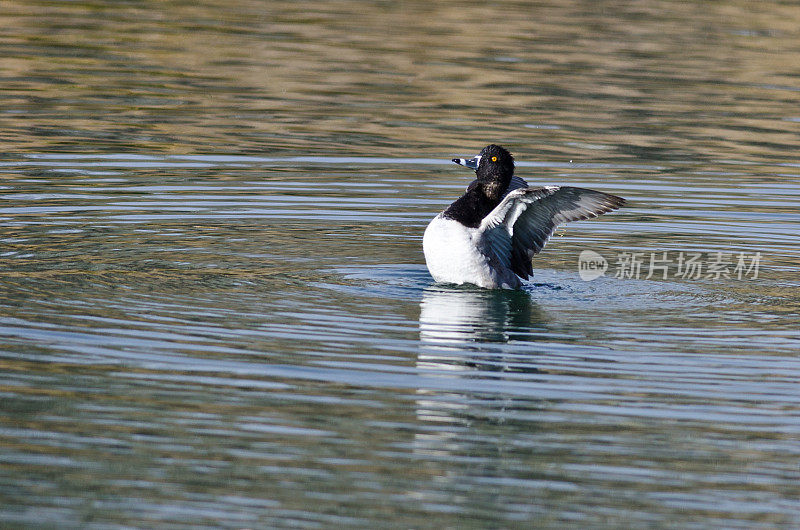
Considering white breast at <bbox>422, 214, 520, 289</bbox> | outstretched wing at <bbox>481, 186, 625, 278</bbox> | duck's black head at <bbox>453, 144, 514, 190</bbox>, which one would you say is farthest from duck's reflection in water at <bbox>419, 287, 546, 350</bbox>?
duck's black head at <bbox>453, 144, 514, 190</bbox>

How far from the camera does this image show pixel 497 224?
11484 millimetres

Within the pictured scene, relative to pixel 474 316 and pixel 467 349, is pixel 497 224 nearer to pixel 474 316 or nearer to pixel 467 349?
pixel 474 316

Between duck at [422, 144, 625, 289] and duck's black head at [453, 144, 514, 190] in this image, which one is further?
duck's black head at [453, 144, 514, 190]

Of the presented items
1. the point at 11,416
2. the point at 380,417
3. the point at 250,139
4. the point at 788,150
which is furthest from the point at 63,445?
the point at 788,150

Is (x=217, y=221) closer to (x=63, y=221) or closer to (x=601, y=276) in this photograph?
(x=63, y=221)

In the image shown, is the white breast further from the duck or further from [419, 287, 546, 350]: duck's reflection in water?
[419, 287, 546, 350]: duck's reflection in water

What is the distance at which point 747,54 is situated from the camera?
88.5 feet

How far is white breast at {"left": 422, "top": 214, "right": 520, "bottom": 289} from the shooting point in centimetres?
1126

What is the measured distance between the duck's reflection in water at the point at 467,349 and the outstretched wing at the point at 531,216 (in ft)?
1.35

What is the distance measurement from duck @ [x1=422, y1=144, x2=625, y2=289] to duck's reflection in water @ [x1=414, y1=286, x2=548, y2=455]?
0.21 meters

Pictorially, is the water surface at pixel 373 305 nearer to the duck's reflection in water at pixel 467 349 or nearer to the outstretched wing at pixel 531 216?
the duck's reflection in water at pixel 467 349

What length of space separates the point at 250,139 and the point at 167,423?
11.6 meters

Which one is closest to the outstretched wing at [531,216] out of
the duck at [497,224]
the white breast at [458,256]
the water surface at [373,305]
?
the duck at [497,224]

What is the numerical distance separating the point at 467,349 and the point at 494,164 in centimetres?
263
